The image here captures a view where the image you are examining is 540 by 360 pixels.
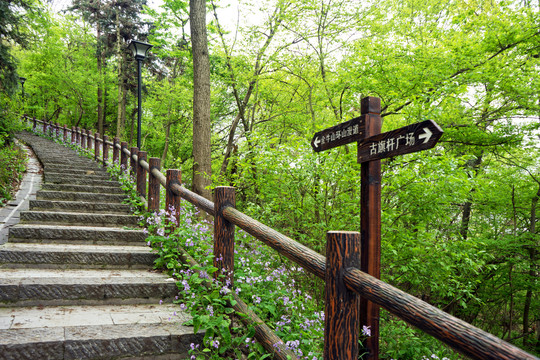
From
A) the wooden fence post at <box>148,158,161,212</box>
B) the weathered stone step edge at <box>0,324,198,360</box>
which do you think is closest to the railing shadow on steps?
the weathered stone step edge at <box>0,324,198,360</box>

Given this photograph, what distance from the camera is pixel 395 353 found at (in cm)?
342

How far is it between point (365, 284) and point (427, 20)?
11302 millimetres

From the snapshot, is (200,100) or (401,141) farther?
(200,100)

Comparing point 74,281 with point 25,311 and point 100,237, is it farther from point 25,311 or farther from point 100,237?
point 100,237

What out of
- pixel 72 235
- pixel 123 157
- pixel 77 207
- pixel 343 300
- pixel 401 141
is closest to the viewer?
pixel 343 300

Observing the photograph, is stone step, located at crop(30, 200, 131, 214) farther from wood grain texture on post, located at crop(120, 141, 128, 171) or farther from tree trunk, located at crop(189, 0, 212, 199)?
wood grain texture on post, located at crop(120, 141, 128, 171)

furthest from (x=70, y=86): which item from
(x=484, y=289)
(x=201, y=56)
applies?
(x=484, y=289)

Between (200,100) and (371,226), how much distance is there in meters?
5.33

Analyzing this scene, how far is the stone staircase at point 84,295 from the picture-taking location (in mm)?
2430

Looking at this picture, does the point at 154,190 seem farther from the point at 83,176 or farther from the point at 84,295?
the point at 83,176

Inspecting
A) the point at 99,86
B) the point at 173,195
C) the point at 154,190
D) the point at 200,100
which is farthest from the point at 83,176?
the point at 99,86

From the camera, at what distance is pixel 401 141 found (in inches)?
83.4

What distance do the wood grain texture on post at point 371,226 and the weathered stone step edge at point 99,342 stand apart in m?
1.28

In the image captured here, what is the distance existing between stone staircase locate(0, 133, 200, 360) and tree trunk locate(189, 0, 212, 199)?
199 centimetres
